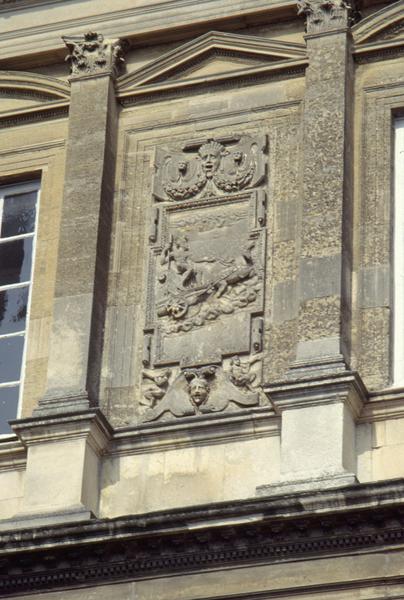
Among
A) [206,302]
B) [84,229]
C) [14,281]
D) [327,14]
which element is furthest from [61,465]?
[327,14]

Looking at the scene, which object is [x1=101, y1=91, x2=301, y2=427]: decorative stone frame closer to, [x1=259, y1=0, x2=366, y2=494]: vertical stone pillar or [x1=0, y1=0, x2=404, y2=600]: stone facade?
[x1=0, y1=0, x2=404, y2=600]: stone facade

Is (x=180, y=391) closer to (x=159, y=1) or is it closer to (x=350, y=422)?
(x=350, y=422)

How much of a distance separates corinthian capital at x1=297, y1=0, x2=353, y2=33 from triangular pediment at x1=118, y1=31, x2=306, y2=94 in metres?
0.44

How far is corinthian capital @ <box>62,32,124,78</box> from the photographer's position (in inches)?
891

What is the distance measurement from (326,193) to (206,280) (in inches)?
49.1

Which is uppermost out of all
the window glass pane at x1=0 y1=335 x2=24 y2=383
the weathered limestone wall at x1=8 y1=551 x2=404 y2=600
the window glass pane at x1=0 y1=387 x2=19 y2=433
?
the window glass pane at x1=0 y1=335 x2=24 y2=383

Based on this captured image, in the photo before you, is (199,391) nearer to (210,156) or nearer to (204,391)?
(204,391)

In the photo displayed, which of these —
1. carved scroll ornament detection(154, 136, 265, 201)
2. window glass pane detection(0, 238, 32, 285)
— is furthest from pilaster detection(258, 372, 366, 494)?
window glass pane detection(0, 238, 32, 285)

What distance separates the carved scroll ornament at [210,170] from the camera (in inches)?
855

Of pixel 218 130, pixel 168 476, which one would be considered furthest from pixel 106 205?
pixel 168 476

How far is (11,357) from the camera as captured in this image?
72.0 ft

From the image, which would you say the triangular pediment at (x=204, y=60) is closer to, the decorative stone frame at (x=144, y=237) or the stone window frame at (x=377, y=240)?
the decorative stone frame at (x=144, y=237)

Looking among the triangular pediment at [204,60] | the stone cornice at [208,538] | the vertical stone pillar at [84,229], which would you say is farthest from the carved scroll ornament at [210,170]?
the stone cornice at [208,538]

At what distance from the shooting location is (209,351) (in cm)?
2092
